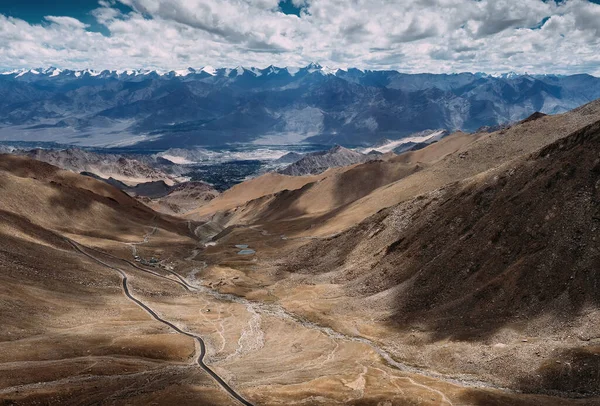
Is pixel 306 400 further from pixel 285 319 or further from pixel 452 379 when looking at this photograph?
pixel 285 319

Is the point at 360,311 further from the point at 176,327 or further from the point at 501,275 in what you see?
the point at 176,327

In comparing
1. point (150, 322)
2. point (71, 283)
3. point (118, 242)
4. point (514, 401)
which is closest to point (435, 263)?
point (514, 401)

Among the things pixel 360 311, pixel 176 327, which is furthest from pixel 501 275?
pixel 176 327

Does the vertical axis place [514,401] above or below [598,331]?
below

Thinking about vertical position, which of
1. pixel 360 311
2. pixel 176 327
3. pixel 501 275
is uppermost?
pixel 501 275

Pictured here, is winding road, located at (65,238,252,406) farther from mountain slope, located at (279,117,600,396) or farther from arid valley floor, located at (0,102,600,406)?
mountain slope, located at (279,117,600,396)

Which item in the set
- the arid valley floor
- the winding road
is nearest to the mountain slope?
the arid valley floor

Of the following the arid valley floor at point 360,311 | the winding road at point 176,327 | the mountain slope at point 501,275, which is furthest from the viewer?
the mountain slope at point 501,275

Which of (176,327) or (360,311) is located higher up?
(176,327)

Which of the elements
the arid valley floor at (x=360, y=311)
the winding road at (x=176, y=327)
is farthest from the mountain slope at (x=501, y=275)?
the winding road at (x=176, y=327)

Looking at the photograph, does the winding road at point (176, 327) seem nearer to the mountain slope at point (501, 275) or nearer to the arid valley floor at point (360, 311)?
the arid valley floor at point (360, 311)

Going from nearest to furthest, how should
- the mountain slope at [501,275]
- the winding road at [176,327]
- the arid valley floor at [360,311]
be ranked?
1. the arid valley floor at [360,311]
2. the winding road at [176,327]
3. the mountain slope at [501,275]
